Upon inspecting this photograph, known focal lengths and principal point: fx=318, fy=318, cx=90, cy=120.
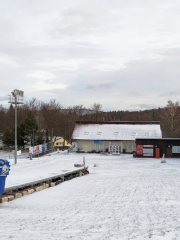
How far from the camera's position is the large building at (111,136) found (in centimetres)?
5433

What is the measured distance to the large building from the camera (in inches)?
2139

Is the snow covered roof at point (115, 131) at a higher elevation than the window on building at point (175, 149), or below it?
higher

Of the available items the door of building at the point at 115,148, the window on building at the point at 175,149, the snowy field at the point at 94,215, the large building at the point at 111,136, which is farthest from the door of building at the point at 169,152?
the snowy field at the point at 94,215

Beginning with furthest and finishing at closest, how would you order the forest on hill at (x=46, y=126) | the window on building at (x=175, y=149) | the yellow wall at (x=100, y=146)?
the forest on hill at (x=46, y=126)
the yellow wall at (x=100, y=146)
the window on building at (x=175, y=149)

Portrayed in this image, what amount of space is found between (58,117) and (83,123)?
1816 centimetres

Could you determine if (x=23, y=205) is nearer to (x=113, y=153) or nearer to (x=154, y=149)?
(x=154, y=149)

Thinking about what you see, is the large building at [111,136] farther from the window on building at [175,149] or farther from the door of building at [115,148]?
the window on building at [175,149]

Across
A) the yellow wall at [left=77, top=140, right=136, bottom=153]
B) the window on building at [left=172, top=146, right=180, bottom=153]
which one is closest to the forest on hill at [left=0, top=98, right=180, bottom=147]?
the yellow wall at [left=77, top=140, right=136, bottom=153]

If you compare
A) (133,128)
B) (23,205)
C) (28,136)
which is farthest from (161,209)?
(28,136)

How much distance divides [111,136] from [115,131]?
75.3 inches

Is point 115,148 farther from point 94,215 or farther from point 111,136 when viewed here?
point 94,215

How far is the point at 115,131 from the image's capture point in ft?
185

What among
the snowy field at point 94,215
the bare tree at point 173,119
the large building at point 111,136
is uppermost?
the bare tree at point 173,119

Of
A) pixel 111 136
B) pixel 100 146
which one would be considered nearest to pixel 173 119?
pixel 111 136
